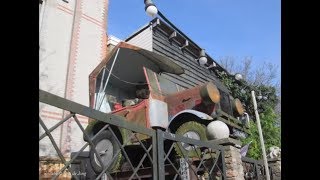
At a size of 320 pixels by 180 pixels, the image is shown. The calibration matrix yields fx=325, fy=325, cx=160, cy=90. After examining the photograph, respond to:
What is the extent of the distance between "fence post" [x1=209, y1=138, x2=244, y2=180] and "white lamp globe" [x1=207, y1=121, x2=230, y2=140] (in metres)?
0.11

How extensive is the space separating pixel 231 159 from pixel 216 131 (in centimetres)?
67

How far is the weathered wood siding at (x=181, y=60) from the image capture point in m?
14.2

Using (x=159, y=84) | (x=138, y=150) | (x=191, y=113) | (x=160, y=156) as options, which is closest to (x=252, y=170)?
(x=191, y=113)

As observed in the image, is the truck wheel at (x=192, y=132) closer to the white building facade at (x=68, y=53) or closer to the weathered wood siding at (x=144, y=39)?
the white building facade at (x=68, y=53)

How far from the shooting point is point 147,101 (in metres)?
8.02

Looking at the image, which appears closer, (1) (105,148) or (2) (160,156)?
(2) (160,156)

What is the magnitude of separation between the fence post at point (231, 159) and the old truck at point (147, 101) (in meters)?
0.48

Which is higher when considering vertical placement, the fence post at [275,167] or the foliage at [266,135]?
the foliage at [266,135]

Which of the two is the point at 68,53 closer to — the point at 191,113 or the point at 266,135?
the point at 191,113

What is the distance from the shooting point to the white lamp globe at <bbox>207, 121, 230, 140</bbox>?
7.04 meters

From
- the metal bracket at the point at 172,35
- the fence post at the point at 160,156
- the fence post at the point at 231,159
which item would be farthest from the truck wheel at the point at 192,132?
the metal bracket at the point at 172,35

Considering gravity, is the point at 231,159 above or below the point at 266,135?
below
